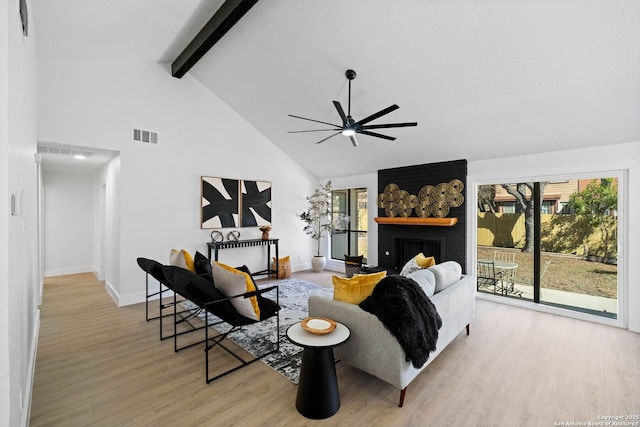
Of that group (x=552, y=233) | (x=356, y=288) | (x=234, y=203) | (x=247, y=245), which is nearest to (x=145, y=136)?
(x=234, y=203)

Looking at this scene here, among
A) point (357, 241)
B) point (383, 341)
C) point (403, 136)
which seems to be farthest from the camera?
point (357, 241)

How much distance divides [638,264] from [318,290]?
4375mm

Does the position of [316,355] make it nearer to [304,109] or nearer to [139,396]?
[139,396]

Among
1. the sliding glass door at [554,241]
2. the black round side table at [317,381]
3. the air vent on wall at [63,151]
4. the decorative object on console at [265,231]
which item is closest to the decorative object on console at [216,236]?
the decorative object on console at [265,231]

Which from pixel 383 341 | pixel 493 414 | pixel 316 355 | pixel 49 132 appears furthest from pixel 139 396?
pixel 49 132

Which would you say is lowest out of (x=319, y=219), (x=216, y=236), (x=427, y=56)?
(x=216, y=236)

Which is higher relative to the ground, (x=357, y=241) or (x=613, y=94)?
(x=613, y=94)

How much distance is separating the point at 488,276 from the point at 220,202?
5.00 metres

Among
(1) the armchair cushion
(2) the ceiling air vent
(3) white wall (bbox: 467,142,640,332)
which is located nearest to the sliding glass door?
(3) white wall (bbox: 467,142,640,332)

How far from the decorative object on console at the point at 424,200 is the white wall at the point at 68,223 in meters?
6.65

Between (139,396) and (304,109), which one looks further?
(304,109)

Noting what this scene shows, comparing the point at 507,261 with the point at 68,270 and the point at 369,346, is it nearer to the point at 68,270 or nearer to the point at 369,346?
the point at 369,346

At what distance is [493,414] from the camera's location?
2096 mm

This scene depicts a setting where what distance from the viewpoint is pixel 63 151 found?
4.29m
